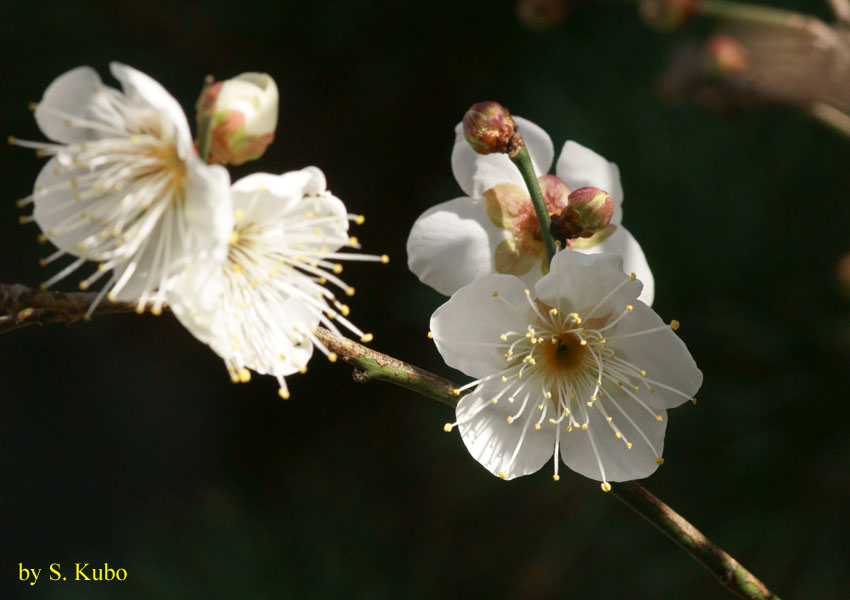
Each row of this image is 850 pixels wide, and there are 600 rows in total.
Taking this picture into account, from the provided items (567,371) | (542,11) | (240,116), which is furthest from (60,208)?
(542,11)

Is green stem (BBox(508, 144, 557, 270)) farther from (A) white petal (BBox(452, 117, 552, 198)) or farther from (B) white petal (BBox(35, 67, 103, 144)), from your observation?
(B) white petal (BBox(35, 67, 103, 144))

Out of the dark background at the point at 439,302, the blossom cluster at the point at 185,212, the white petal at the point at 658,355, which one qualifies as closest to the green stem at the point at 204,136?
the blossom cluster at the point at 185,212

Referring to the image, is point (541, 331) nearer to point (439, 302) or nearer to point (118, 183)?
point (118, 183)

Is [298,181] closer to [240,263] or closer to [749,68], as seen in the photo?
[240,263]

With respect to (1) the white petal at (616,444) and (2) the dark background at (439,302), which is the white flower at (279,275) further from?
(2) the dark background at (439,302)

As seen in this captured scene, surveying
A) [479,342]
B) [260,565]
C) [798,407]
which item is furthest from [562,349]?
[260,565]

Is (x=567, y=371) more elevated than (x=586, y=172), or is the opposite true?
(x=586, y=172)
